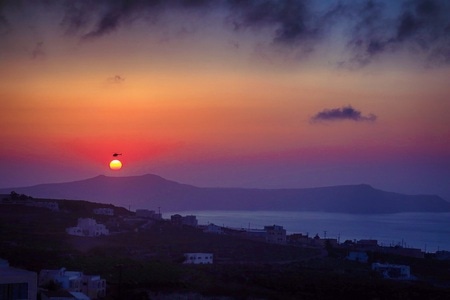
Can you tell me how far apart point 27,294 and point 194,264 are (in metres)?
17.0

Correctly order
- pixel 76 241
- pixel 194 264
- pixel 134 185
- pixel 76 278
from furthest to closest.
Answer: pixel 134 185 < pixel 76 241 < pixel 194 264 < pixel 76 278

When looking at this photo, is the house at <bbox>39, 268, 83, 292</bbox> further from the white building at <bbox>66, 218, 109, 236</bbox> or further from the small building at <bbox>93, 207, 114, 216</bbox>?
the small building at <bbox>93, 207, 114, 216</bbox>

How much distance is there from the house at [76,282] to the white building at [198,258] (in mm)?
10586

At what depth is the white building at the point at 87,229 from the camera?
3679cm

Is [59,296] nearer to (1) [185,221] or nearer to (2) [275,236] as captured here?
(2) [275,236]

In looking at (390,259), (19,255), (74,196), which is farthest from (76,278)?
(74,196)

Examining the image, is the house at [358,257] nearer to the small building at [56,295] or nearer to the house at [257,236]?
the house at [257,236]

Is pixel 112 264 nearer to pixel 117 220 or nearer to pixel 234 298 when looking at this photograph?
pixel 234 298

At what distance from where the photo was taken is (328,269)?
105 feet

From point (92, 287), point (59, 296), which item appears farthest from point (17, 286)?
point (92, 287)

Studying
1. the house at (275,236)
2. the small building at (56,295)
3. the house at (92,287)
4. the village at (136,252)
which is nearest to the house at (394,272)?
the village at (136,252)

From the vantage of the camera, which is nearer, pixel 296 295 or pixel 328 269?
pixel 296 295

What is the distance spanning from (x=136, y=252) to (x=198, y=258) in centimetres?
265

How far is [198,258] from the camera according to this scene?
3172 centimetres
